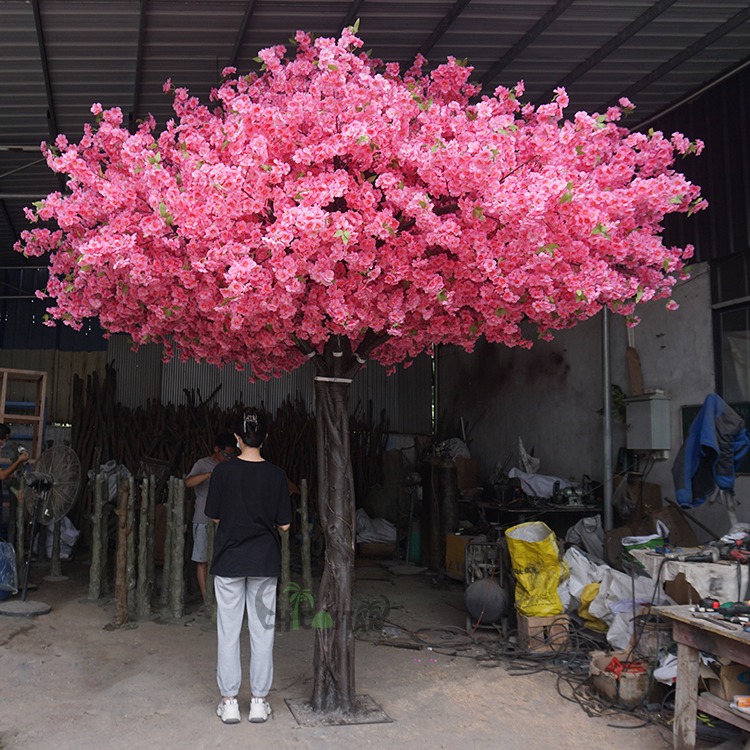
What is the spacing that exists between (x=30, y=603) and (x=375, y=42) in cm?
659

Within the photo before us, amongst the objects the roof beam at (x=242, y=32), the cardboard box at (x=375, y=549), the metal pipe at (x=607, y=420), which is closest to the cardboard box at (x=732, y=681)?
the metal pipe at (x=607, y=420)

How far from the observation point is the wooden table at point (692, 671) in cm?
441

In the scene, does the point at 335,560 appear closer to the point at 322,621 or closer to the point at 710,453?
the point at 322,621

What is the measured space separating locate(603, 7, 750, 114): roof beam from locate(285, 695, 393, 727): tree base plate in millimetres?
6091

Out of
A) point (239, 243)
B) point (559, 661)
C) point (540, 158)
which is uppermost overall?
point (540, 158)

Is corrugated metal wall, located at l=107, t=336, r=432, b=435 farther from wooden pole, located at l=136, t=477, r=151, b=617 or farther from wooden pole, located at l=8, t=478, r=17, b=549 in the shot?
Answer: wooden pole, located at l=136, t=477, r=151, b=617

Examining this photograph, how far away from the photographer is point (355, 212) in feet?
13.5

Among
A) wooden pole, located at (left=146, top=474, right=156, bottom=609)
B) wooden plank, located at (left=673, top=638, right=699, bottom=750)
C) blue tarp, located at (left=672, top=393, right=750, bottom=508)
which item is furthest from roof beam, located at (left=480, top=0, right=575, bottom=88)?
wooden pole, located at (left=146, top=474, right=156, bottom=609)

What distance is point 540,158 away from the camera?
4438 mm

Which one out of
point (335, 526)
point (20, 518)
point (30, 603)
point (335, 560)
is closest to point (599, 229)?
point (335, 526)

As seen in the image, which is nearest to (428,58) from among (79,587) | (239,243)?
(239,243)

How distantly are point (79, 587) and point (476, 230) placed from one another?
718 cm

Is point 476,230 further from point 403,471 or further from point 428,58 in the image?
point 403,471

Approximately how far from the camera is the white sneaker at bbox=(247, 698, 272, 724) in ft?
16.1
